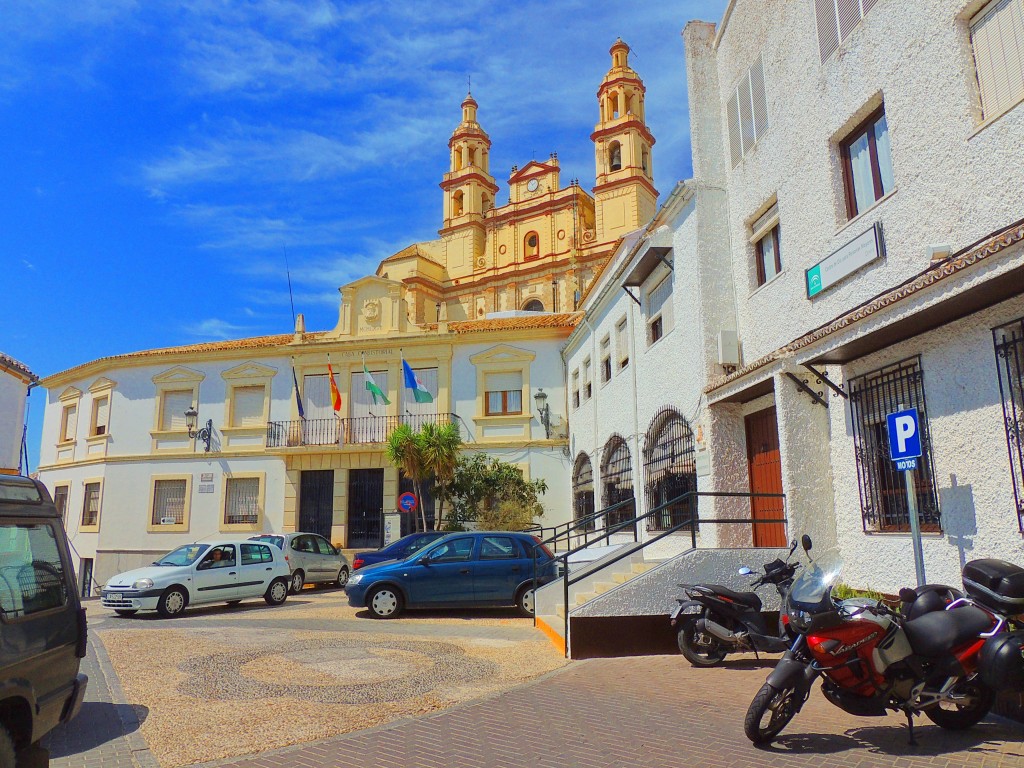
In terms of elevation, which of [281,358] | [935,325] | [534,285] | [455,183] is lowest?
[935,325]

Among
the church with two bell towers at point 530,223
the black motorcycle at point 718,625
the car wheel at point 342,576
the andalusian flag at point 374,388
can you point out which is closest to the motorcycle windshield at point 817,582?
the black motorcycle at point 718,625

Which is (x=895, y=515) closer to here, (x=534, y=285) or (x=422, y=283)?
(x=534, y=285)

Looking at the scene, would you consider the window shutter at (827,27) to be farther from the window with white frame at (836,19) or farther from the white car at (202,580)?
the white car at (202,580)

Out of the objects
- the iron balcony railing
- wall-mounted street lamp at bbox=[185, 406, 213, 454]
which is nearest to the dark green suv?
the iron balcony railing

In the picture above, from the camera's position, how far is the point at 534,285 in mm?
43656

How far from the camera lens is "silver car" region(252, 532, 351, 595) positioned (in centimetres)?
1755

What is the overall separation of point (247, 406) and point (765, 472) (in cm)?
2019

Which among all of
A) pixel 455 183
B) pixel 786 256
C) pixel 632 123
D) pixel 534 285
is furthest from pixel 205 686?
pixel 455 183

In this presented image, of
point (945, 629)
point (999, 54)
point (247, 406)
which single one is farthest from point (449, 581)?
point (247, 406)

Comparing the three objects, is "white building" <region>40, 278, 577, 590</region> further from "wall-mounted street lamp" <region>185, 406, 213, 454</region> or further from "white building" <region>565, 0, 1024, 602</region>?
"white building" <region>565, 0, 1024, 602</region>

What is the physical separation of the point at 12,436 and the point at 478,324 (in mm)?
13794

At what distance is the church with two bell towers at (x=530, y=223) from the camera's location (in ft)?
137

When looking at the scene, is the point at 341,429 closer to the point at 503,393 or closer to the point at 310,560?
the point at 503,393

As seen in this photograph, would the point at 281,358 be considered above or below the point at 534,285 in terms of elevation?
below
